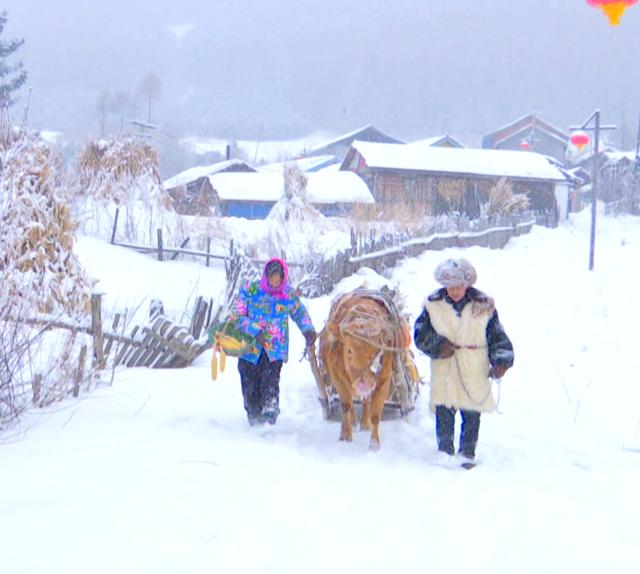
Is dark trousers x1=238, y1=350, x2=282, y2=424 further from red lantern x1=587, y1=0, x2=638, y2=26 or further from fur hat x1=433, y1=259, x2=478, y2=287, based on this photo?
red lantern x1=587, y1=0, x2=638, y2=26

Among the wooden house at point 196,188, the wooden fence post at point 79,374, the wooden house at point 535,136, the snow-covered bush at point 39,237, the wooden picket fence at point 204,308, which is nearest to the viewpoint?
the wooden fence post at point 79,374

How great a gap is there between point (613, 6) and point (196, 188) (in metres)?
35.1

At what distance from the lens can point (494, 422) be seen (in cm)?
562

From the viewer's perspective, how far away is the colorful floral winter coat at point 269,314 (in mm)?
4980

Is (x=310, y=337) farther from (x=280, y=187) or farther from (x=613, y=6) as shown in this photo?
(x=280, y=187)

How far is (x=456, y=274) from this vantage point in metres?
4.33

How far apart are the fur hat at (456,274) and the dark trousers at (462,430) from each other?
82cm

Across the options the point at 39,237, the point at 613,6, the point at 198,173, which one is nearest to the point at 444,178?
the point at 198,173

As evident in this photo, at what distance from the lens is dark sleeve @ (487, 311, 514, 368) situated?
4.27 m

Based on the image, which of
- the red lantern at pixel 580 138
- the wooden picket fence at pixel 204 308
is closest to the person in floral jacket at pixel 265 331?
the wooden picket fence at pixel 204 308

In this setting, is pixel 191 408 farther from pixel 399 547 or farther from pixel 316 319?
pixel 316 319

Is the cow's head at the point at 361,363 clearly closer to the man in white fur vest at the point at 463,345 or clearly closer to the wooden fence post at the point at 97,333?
the man in white fur vest at the point at 463,345

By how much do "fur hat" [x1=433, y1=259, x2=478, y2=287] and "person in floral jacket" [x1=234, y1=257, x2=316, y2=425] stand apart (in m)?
1.10

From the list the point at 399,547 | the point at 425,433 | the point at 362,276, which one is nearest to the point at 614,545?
the point at 399,547
